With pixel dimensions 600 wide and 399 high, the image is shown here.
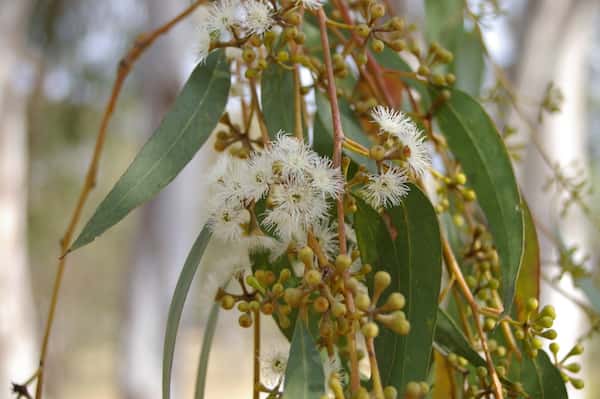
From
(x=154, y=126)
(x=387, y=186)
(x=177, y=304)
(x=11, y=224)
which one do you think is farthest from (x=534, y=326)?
(x=11, y=224)

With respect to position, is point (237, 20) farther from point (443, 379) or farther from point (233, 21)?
point (443, 379)

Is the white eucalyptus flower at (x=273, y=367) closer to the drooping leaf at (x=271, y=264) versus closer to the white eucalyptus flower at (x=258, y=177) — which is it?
the drooping leaf at (x=271, y=264)

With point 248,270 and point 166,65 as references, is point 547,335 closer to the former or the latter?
point 248,270

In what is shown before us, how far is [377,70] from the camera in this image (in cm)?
70

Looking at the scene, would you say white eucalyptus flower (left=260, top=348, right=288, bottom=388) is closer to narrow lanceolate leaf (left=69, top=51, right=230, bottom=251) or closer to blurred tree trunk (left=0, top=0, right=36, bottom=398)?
narrow lanceolate leaf (left=69, top=51, right=230, bottom=251)

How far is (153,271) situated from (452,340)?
2953 mm

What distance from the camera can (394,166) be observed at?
0.55 m

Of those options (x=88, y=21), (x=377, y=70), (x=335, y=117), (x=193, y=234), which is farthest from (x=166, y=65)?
(x=88, y=21)

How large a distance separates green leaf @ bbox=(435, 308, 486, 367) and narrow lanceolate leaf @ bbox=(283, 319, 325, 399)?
164 millimetres

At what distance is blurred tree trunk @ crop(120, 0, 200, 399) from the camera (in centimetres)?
325

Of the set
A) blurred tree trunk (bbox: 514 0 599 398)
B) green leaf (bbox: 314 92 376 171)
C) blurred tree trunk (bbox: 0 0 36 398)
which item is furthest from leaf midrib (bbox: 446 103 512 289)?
blurred tree trunk (bbox: 0 0 36 398)

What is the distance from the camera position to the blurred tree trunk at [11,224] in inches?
128

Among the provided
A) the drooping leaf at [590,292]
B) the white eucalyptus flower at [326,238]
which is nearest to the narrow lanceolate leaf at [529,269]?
the drooping leaf at [590,292]

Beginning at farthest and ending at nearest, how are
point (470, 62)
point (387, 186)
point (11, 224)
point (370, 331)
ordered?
point (11, 224) < point (470, 62) < point (387, 186) < point (370, 331)
